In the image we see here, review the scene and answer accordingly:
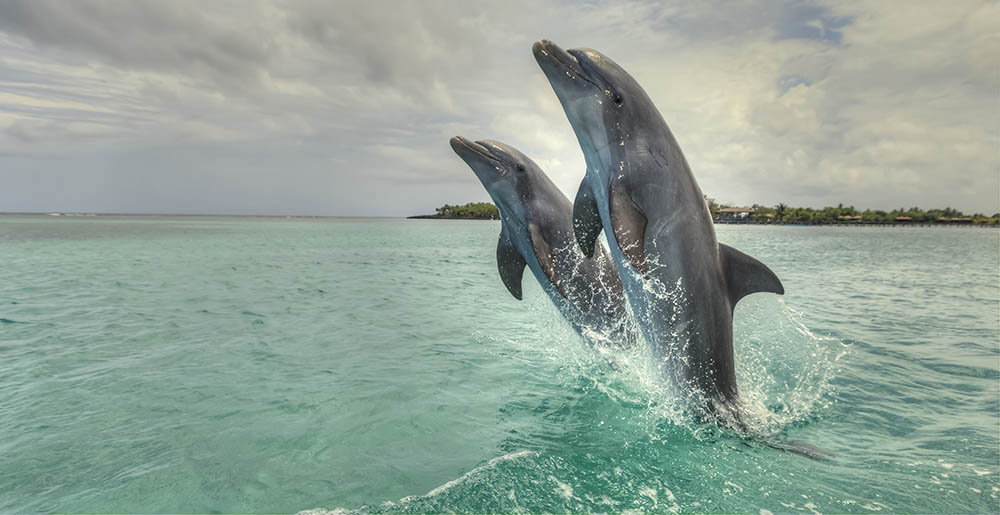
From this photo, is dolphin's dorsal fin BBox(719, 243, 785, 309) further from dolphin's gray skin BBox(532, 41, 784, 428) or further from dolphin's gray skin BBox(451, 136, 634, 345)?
dolphin's gray skin BBox(451, 136, 634, 345)

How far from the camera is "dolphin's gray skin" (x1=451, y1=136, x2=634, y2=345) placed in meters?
6.40

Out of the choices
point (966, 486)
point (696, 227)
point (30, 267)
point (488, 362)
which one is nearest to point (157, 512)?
point (488, 362)

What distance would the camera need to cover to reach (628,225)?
461 centimetres

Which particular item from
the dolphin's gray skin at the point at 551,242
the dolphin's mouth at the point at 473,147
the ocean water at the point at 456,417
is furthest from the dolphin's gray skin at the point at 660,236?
the dolphin's mouth at the point at 473,147

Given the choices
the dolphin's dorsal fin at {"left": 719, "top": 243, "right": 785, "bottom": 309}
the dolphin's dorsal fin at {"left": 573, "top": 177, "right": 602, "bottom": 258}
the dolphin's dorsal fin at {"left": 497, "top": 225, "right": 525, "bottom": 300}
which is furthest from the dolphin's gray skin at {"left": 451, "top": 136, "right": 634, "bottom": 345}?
the dolphin's dorsal fin at {"left": 719, "top": 243, "right": 785, "bottom": 309}

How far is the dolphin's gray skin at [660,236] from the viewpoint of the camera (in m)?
4.69

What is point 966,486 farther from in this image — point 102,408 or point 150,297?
point 150,297

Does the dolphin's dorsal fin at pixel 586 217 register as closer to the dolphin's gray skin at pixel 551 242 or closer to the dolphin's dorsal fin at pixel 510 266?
the dolphin's gray skin at pixel 551 242

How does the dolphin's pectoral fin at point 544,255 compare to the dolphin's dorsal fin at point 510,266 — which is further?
the dolphin's dorsal fin at point 510,266

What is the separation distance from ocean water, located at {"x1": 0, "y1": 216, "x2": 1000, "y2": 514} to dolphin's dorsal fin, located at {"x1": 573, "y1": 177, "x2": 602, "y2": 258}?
1539mm

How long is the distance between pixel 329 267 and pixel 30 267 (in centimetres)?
1144

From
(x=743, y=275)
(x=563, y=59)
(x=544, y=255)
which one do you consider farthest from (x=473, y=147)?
(x=743, y=275)

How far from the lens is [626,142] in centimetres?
483

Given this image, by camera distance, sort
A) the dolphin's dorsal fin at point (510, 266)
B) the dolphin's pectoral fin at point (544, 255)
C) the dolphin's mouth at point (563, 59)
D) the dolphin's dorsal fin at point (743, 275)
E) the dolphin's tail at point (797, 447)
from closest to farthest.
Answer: the dolphin's tail at point (797, 447) < the dolphin's dorsal fin at point (743, 275) < the dolphin's mouth at point (563, 59) < the dolphin's pectoral fin at point (544, 255) < the dolphin's dorsal fin at point (510, 266)
